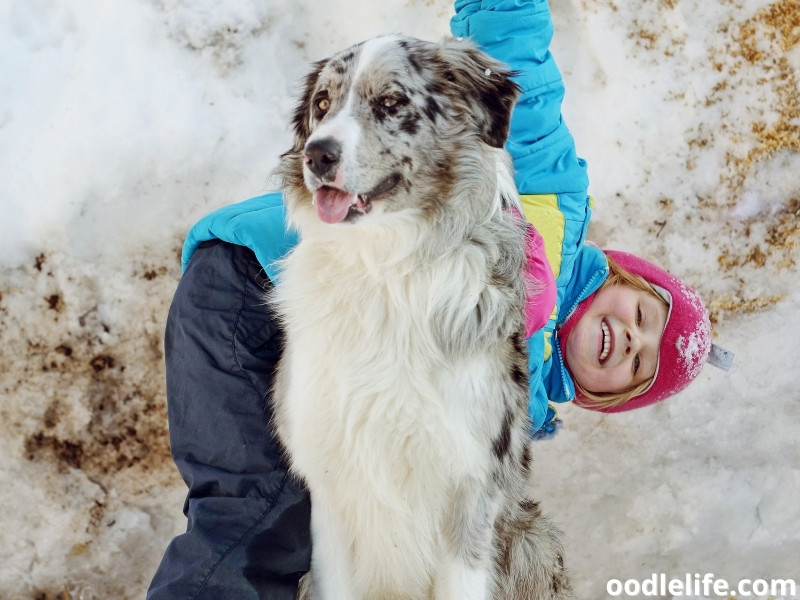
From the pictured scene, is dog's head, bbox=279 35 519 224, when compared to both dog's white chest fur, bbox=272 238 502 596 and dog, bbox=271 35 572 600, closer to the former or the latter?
dog, bbox=271 35 572 600

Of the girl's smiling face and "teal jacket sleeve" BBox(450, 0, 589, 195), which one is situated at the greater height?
"teal jacket sleeve" BBox(450, 0, 589, 195)

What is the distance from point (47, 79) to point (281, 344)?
182 cm

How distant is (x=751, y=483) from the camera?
3941mm

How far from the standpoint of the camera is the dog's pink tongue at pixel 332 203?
201 cm

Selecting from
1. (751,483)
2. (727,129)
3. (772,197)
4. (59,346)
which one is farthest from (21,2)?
(751,483)

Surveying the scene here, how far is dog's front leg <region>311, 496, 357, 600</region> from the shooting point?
2342 mm

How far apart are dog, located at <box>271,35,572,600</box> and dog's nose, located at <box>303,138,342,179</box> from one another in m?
0.09

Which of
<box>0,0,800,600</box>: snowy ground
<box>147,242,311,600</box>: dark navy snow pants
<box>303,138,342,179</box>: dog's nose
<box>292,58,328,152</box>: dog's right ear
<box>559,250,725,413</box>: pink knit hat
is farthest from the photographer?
<box>0,0,800,600</box>: snowy ground

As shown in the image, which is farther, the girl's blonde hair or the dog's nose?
the girl's blonde hair

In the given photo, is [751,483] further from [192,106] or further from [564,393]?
[192,106]

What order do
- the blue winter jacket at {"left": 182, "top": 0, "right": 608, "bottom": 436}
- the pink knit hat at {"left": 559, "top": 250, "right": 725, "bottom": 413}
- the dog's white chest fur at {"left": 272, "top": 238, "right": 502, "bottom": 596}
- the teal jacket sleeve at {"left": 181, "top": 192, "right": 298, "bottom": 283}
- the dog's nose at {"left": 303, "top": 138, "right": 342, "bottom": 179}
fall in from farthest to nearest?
the pink knit hat at {"left": 559, "top": 250, "right": 725, "bottom": 413}
the blue winter jacket at {"left": 182, "top": 0, "right": 608, "bottom": 436}
the teal jacket sleeve at {"left": 181, "top": 192, "right": 298, "bottom": 283}
the dog's white chest fur at {"left": 272, "top": 238, "right": 502, "bottom": 596}
the dog's nose at {"left": 303, "top": 138, "right": 342, "bottom": 179}

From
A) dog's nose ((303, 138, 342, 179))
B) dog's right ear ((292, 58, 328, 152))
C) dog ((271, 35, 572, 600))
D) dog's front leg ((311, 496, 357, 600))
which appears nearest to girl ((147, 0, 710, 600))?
dog's front leg ((311, 496, 357, 600))

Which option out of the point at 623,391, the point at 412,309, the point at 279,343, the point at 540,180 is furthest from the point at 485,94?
the point at 623,391

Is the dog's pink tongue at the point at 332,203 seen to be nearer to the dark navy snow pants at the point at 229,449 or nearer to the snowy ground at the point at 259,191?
the dark navy snow pants at the point at 229,449
